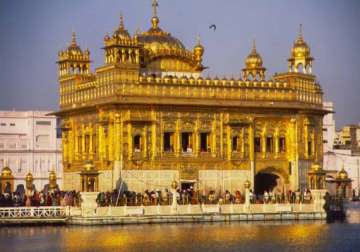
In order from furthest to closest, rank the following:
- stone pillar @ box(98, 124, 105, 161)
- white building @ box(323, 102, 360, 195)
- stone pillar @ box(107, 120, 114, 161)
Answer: white building @ box(323, 102, 360, 195)
stone pillar @ box(98, 124, 105, 161)
stone pillar @ box(107, 120, 114, 161)

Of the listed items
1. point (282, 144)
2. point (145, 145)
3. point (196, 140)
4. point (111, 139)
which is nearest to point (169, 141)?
point (196, 140)

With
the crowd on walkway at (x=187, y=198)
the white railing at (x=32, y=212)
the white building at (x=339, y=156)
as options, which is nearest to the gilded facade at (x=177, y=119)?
the crowd on walkway at (x=187, y=198)

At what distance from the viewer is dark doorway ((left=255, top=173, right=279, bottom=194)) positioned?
59.1 metres

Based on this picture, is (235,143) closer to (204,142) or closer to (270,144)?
(204,142)

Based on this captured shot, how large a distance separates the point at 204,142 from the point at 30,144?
47779mm

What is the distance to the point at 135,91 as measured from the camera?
5403 centimetres

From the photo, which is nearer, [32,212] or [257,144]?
[32,212]

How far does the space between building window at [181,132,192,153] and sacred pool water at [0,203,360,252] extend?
656 centimetres

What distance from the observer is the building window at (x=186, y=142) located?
55.2m

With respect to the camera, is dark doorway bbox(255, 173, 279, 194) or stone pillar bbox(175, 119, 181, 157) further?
dark doorway bbox(255, 173, 279, 194)

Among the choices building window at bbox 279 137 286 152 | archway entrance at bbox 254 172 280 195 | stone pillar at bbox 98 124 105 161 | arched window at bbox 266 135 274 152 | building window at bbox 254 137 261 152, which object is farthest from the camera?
archway entrance at bbox 254 172 280 195

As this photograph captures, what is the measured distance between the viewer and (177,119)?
2160 inches

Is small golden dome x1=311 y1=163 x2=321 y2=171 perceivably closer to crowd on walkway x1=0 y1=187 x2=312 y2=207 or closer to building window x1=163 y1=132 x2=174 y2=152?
crowd on walkway x1=0 y1=187 x2=312 y2=207

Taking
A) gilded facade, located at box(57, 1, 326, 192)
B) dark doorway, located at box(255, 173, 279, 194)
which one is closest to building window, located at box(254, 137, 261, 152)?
gilded facade, located at box(57, 1, 326, 192)
